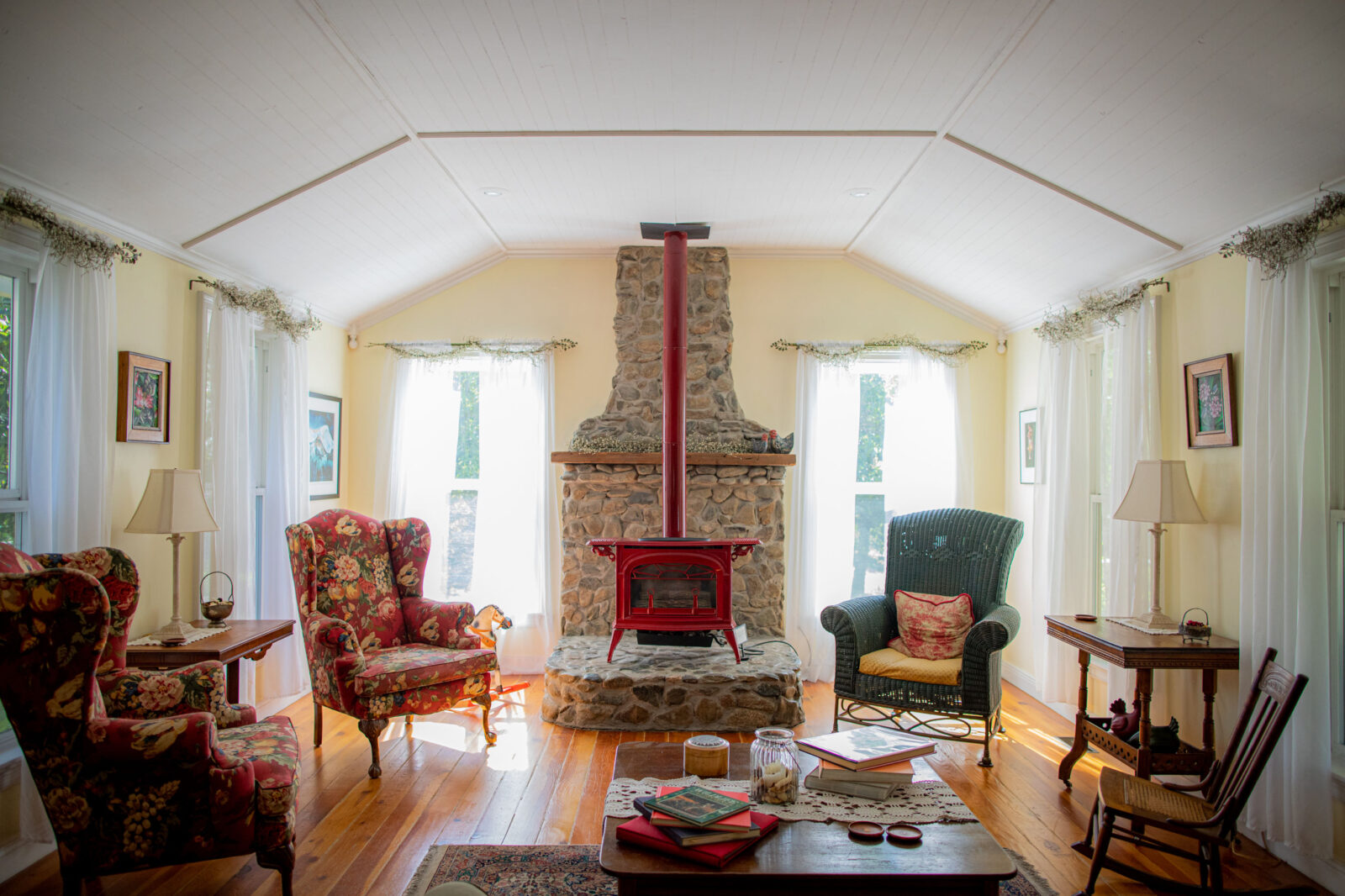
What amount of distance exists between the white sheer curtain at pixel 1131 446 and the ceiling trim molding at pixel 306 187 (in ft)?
11.6

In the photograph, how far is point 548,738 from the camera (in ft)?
13.7

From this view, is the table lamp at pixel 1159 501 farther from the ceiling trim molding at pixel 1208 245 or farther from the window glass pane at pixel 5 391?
the window glass pane at pixel 5 391

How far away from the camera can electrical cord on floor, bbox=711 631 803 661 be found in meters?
4.73

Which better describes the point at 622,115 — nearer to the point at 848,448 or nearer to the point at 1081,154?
the point at 1081,154

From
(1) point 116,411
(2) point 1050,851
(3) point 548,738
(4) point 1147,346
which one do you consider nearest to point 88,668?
(1) point 116,411

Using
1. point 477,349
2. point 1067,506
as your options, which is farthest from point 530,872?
point 477,349

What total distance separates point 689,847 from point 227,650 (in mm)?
2186

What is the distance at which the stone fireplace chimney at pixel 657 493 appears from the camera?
5.30m

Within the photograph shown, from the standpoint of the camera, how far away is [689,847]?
6.55 feet

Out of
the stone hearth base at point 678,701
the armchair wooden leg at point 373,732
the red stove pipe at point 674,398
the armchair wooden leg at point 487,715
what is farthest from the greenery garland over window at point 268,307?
the stone hearth base at point 678,701

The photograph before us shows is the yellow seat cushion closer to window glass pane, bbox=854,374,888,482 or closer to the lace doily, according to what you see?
the lace doily

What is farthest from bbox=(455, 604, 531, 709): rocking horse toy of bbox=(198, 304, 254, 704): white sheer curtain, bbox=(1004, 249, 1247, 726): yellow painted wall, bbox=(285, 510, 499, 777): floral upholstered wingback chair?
bbox=(1004, 249, 1247, 726): yellow painted wall

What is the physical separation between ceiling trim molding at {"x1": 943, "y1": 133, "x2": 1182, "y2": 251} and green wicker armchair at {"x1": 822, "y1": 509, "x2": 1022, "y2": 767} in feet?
4.81

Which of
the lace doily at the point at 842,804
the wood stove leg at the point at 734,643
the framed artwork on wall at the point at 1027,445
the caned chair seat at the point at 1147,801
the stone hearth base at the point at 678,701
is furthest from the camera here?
the framed artwork on wall at the point at 1027,445
